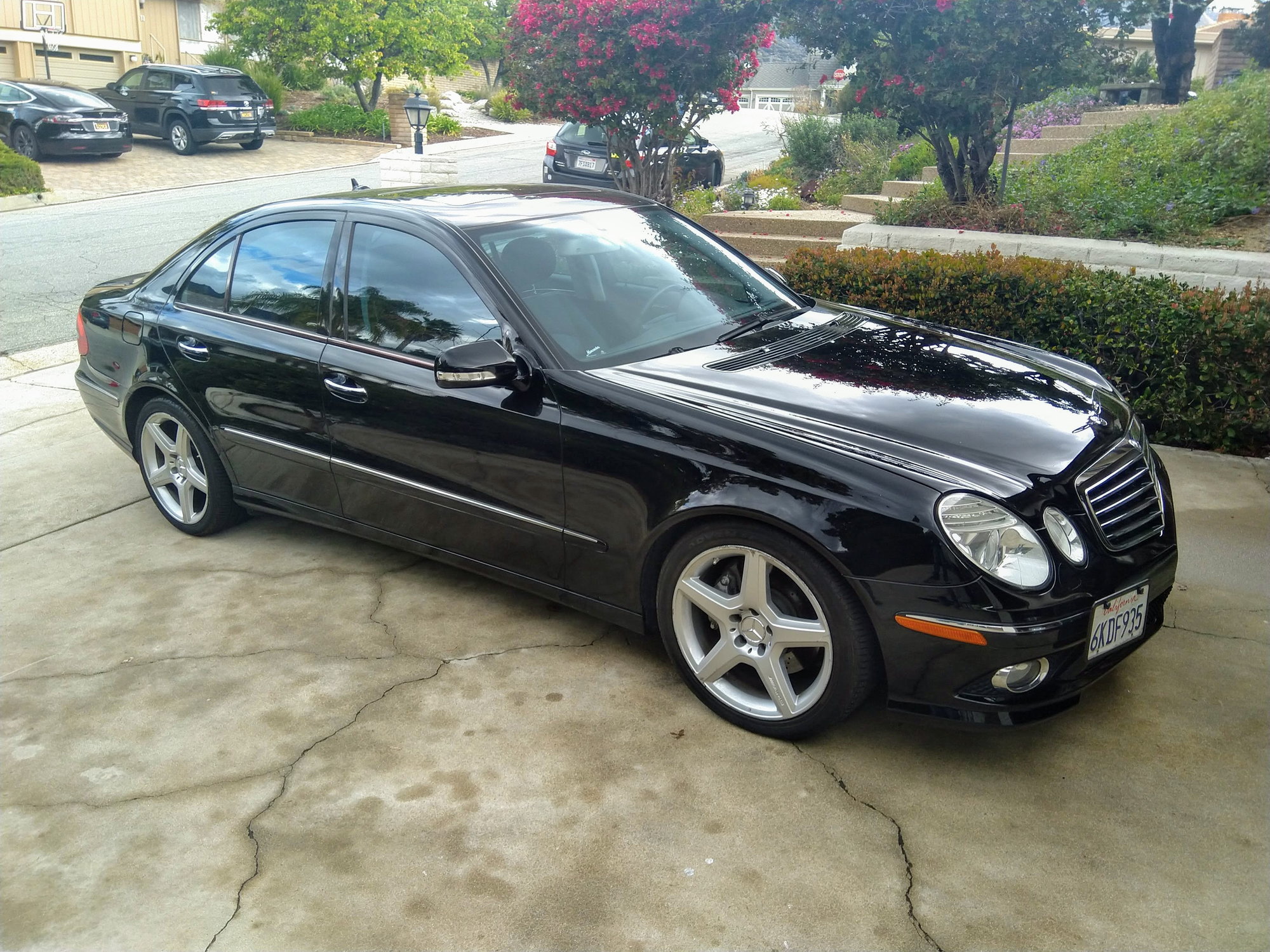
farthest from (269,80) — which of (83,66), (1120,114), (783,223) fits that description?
(783,223)

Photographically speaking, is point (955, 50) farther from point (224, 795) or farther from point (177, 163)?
point (177, 163)

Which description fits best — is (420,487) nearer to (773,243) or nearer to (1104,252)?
Result: (1104,252)

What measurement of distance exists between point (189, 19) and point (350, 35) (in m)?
10.3

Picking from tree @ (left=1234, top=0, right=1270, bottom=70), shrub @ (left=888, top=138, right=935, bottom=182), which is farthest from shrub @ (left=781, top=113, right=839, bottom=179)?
tree @ (left=1234, top=0, right=1270, bottom=70)

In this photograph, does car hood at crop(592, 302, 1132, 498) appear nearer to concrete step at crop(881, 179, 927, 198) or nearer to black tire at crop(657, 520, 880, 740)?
black tire at crop(657, 520, 880, 740)

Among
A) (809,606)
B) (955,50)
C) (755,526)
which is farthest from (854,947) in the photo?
(955,50)

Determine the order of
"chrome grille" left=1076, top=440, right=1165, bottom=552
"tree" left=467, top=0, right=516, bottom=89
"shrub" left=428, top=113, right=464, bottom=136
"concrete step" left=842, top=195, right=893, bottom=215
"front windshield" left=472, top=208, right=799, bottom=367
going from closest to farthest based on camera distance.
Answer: "chrome grille" left=1076, top=440, right=1165, bottom=552 → "front windshield" left=472, top=208, right=799, bottom=367 → "concrete step" left=842, top=195, right=893, bottom=215 → "shrub" left=428, top=113, right=464, bottom=136 → "tree" left=467, top=0, right=516, bottom=89

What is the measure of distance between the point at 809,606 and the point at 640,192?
8.21 metres

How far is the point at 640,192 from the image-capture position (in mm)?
10812

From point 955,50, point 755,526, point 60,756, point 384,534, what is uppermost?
point 955,50

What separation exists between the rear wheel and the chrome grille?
22678mm

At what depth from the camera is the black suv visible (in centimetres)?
2370

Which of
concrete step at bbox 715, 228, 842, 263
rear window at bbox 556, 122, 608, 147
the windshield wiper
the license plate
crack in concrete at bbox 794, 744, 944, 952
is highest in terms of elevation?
rear window at bbox 556, 122, 608, 147

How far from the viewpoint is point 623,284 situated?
4.25m
